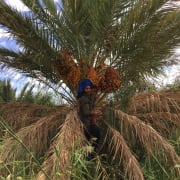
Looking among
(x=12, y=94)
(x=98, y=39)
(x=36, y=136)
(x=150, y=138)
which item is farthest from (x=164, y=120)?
(x=12, y=94)

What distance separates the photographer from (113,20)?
23.5 ft

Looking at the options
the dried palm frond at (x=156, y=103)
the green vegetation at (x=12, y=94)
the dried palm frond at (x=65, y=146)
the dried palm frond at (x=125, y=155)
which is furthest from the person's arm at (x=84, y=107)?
the green vegetation at (x=12, y=94)

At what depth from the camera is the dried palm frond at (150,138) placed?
600cm

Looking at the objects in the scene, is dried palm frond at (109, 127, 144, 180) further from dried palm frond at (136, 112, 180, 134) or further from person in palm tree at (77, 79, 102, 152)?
dried palm frond at (136, 112, 180, 134)

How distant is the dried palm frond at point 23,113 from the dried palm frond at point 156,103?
1.14 meters

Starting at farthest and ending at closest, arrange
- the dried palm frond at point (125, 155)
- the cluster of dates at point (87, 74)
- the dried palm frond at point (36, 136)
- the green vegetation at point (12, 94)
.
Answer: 1. the green vegetation at point (12, 94)
2. the cluster of dates at point (87, 74)
3. the dried palm frond at point (125, 155)
4. the dried palm frond at point (36, 136)

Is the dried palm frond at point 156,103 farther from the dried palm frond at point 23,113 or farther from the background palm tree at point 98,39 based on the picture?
the dried palm frond at point 23,113

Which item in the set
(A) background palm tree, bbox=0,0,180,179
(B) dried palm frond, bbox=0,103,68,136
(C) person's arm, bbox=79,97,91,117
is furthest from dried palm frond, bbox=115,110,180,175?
(B) dried palm frond, bbox=0,103,68,136

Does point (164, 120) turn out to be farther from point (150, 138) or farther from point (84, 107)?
point (84, 107)

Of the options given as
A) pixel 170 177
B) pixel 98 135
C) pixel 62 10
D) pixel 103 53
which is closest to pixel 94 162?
pixel 98 135

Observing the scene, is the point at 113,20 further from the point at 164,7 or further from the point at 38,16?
the point at 38,16

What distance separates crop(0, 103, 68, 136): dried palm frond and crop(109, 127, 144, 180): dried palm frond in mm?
1147

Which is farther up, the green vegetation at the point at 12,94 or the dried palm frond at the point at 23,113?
the green vegetation at the point at 12,94

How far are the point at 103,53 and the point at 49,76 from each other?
43.0 inches
